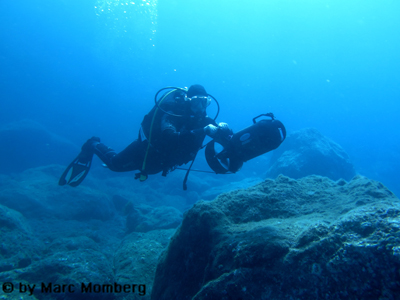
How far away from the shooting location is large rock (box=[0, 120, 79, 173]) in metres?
20.0

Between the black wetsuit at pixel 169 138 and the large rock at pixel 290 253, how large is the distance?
1327 millimetres

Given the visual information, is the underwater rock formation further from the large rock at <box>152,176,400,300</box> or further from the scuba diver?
the large rock at <box>152,176,400,300</box>

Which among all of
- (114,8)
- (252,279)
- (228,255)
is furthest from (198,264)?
(114,8)

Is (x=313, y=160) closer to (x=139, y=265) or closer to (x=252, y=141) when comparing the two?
(x=252, y=141)

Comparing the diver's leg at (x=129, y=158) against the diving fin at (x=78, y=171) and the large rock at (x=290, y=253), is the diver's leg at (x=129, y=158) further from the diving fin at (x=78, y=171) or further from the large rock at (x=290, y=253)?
the large rock at (x=290, y=253)

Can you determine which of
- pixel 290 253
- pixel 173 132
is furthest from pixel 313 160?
pixel 290 253

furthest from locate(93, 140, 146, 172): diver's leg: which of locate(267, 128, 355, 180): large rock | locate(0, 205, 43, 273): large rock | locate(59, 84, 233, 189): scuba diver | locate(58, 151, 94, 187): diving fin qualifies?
locate(267, 128, 355, 180): large rock

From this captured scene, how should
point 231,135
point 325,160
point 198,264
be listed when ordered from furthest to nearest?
point 325,160 < point 231,135 < point 198,264

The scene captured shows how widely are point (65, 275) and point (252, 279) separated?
10.5 feet

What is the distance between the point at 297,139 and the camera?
16438 mm

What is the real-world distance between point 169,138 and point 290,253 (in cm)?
255

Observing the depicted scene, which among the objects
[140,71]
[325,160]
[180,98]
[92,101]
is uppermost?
[140,71]

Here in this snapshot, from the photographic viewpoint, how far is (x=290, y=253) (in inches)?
63.6

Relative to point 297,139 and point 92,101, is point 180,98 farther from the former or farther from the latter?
point 92,101
